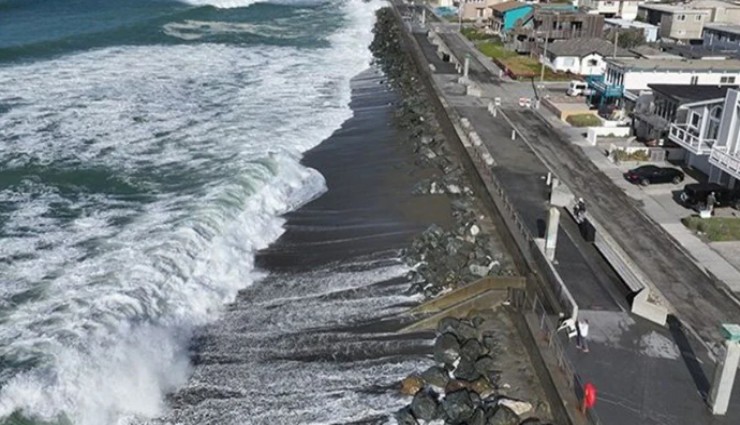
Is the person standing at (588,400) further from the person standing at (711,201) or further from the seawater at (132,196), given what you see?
the person standing at (711,201)

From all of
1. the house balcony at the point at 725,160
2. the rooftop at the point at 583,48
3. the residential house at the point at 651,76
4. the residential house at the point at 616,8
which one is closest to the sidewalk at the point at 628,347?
the house balcony at the point at 725,160

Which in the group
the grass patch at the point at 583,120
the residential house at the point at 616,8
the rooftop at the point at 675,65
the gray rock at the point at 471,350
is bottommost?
the gray rock at the point at 471,350

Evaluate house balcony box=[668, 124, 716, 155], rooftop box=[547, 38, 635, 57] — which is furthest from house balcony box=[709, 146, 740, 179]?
rooftop box=[547, 38, 635, 57]

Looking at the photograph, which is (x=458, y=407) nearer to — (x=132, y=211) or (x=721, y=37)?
(x=132, y=211)

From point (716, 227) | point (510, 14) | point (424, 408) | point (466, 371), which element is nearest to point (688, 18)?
point (510, 14)

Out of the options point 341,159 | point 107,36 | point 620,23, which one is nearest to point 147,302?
point 341,159

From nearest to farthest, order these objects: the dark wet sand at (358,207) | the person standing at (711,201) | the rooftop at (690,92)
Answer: the dark wet sand at (358,207) < the person standing at (711,201) < the rooftop at (690,92)

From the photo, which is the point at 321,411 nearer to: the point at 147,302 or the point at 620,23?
the point at 147,302
